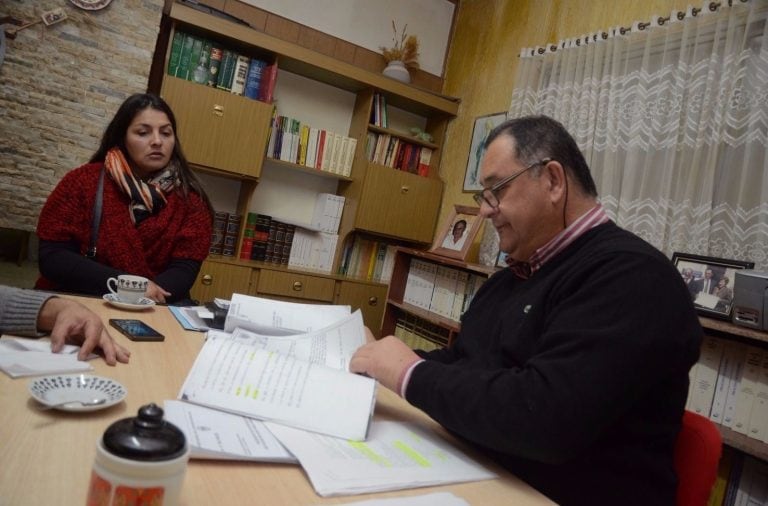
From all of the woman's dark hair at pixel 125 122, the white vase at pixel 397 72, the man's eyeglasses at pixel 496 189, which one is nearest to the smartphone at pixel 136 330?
the man's eyeglasses at pixel 496 189

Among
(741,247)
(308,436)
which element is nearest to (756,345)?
(741,247)

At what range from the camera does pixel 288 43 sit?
3.12 metres

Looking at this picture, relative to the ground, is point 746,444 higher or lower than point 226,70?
lower

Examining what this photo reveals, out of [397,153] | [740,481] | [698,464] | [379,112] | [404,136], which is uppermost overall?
[379,112]

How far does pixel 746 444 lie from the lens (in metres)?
1.56

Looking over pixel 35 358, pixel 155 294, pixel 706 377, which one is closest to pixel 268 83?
pixel 155 294

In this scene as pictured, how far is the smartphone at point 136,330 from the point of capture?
107 centimetres

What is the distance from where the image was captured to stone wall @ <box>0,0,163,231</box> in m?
2.59

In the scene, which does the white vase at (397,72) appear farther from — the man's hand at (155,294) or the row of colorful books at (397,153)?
the man's hand at (155,294)

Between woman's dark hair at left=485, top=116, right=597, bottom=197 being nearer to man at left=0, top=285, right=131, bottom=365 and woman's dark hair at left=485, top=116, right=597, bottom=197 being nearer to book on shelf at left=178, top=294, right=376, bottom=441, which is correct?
book on shelf at left=178, top=294, right=376, bottom=441

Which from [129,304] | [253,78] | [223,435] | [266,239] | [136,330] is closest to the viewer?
[223,435]

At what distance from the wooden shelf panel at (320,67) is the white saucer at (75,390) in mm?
2660

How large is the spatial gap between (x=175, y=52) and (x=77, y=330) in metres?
2.50

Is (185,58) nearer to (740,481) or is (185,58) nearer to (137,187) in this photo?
(137,187)
